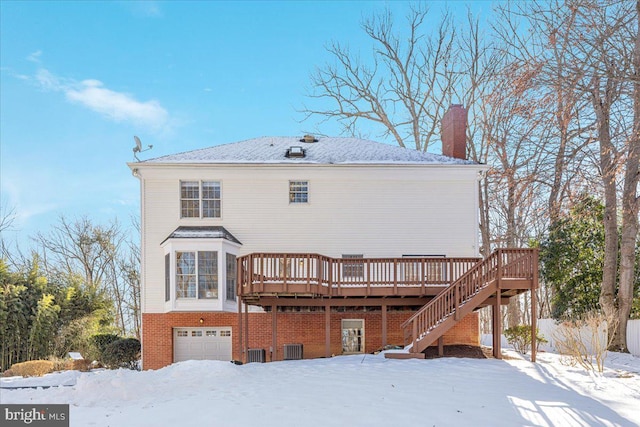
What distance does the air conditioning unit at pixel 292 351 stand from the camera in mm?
19219

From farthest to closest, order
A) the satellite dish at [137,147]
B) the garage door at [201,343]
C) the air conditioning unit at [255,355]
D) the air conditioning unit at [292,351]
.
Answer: the satellite dish at [137,147] < the garage door at [201,343] < the air conditioning unit at [292,351] < the air conditioning unit at [255,355]

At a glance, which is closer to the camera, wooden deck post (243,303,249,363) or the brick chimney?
wooden deck post (243,303,249,363)

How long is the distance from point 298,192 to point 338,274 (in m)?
4.03

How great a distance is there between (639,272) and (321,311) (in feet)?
42.1

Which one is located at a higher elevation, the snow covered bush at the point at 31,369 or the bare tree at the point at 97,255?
the bare tree at the point at 97,255

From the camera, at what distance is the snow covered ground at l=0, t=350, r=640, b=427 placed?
936cm

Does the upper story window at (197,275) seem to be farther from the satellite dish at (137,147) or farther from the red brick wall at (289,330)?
the satellite dish at (137,147)

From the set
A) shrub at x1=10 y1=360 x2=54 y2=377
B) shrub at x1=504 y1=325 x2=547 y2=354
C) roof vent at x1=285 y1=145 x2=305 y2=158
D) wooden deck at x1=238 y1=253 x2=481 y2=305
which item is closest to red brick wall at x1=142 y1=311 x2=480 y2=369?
shrub at x1=504 y1=325 x2=547 y2=354

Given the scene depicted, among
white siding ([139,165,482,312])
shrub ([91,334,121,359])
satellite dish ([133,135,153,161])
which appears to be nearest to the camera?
white siding ([139,165,482,312])

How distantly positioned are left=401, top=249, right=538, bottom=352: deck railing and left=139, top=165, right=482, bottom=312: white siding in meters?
3.71

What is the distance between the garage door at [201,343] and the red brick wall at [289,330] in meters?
0.24

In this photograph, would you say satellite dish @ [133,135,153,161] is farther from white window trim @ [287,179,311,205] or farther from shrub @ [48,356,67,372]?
shrub @ [48,356,67,372]

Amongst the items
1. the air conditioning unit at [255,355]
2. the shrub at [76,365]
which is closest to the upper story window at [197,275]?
the air conditioning unit at [255,355]

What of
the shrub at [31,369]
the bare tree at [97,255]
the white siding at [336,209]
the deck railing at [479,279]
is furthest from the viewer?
the bare tree at [97,255]
